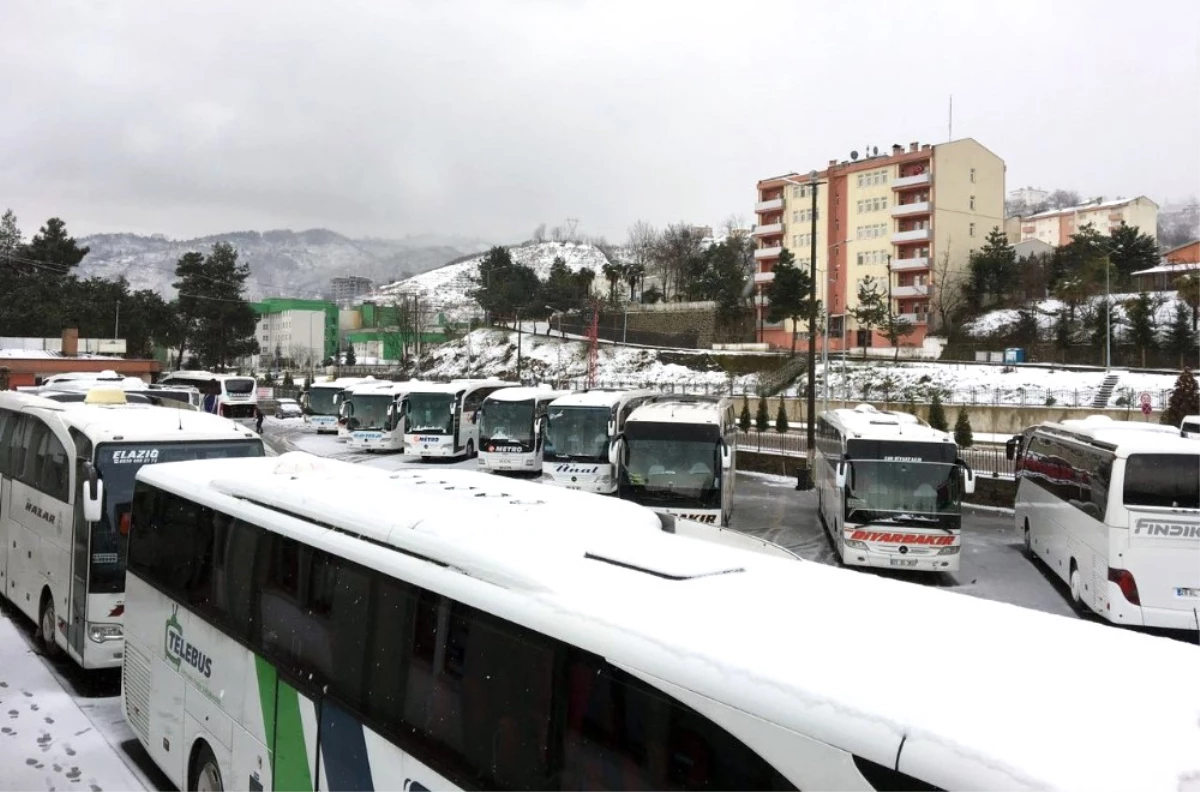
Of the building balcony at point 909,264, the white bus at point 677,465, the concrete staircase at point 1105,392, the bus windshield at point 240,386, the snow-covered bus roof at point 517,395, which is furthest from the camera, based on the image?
the building balcony at point 909,264

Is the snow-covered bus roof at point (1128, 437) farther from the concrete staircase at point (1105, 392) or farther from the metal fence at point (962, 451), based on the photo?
the concrete staircase at point (1105, 392)

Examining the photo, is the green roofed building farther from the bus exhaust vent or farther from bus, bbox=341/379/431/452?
the bus exhaust vent

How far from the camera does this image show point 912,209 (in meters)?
65.7

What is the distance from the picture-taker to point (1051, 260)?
66.0 m

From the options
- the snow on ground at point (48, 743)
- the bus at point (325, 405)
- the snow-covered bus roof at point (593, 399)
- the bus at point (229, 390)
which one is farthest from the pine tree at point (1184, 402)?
the bus at point (229, 390)

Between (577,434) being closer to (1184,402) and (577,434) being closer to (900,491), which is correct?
(900,491)

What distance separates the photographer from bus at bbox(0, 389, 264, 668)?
9.07 meters

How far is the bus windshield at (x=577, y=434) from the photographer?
2527 cm

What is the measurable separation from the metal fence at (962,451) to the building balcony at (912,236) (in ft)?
103

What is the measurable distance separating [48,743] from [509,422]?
2309cm

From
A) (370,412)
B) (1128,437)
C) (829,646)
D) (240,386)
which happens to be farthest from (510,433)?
(829,646)

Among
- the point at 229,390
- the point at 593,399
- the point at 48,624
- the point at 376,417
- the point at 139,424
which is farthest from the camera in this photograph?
the point at 229,390

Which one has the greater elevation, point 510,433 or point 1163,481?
point 1163,481

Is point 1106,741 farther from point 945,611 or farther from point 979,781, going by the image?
point 945,611
